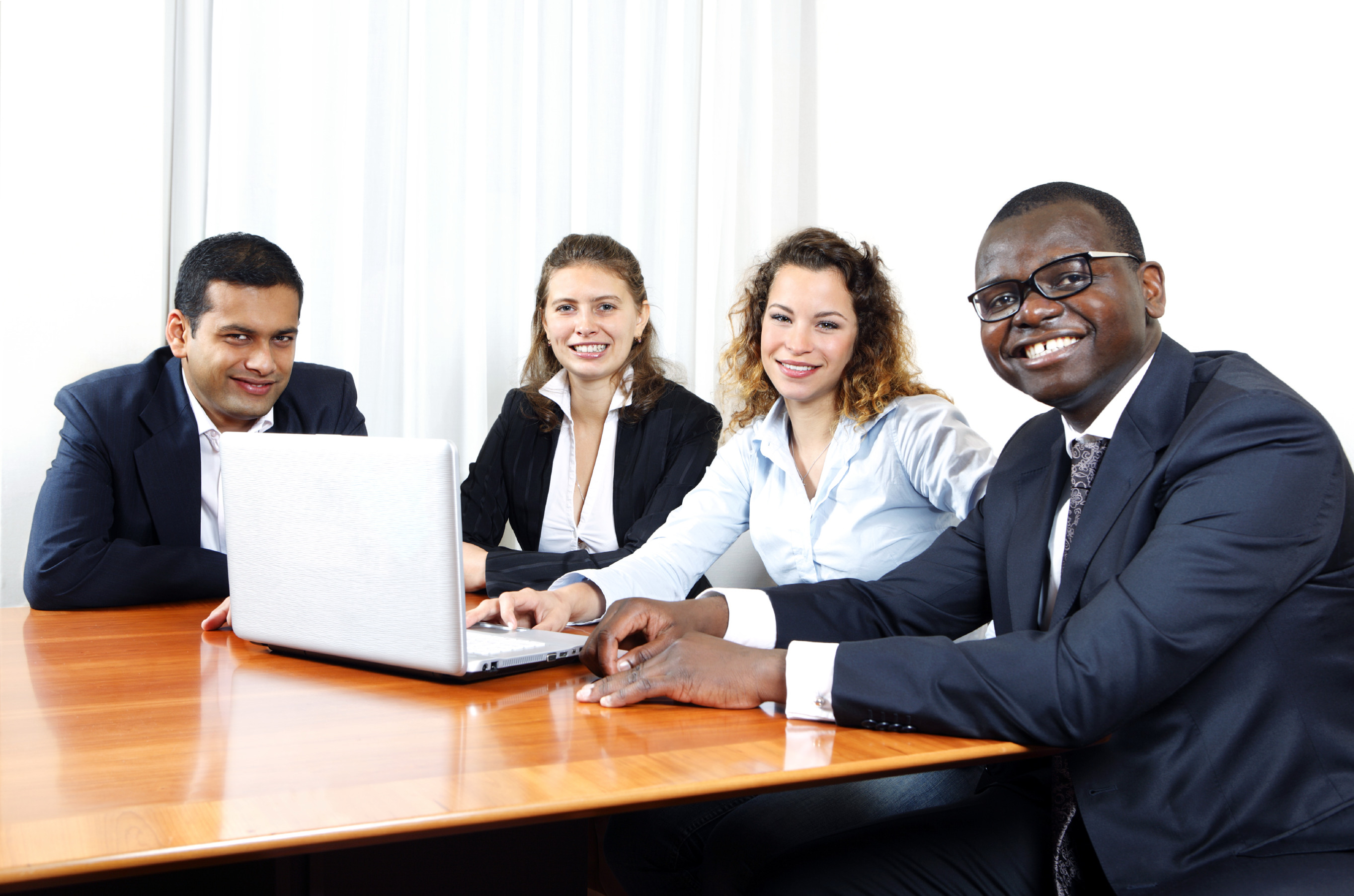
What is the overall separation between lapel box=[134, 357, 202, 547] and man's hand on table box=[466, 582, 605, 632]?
92cm

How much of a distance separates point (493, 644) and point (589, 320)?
1.56m

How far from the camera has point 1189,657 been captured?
1.12 m

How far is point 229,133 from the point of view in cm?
288

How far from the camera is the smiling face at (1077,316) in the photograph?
1.38 meters

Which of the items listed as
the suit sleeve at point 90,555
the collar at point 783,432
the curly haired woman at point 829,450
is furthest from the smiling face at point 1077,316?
the suit sleeve at point 90,555

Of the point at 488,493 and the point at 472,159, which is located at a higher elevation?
the point at 472,159

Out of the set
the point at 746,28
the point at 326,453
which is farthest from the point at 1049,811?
the point at 746,28

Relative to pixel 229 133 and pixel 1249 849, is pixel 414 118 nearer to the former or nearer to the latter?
pixel 229 133

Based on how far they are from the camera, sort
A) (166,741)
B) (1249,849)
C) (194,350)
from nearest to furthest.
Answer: (166,741)
(1249,849)
(194,350)

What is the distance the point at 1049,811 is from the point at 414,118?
2.72m

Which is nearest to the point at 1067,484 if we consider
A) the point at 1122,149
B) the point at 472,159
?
the point at 1122,149

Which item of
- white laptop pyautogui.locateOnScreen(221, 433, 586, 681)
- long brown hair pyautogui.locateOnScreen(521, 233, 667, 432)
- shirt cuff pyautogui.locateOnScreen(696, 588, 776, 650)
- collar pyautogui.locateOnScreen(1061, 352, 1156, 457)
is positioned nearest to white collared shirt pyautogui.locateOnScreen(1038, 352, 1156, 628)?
collar pyautogui.locateOnScreen(1061, 352, 1156, 457)

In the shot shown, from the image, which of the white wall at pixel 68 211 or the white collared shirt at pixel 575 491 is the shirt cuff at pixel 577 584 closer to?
the white collared shirt at pixel 575 491

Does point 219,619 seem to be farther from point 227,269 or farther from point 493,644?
point 227,269
